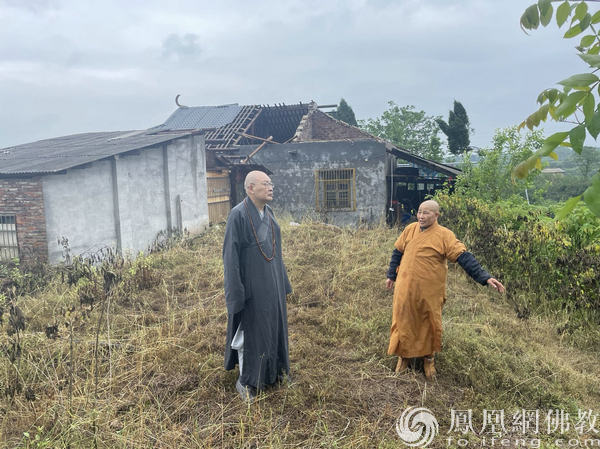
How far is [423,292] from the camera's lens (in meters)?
3.51

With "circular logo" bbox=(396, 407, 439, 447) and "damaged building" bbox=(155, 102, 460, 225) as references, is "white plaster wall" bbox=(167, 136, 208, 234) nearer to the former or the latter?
"damaged building" bbox=(155, 102, 460, 225)

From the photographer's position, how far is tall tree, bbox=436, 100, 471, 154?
23625 millimetres

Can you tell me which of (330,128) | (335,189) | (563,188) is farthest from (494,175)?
→ (563,188)

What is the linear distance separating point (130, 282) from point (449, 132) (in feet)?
72.3

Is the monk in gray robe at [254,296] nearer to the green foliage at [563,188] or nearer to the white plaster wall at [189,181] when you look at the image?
the white plaster wall at [189,181]

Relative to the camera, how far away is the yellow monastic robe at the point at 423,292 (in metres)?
3.52

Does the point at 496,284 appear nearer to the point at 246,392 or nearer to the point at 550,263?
the point at 246,392

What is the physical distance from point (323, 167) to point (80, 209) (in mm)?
7382

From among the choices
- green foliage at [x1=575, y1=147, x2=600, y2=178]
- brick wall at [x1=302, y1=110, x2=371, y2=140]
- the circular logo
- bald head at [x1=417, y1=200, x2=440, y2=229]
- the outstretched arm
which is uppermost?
brick wall at [x1=302, y1=110, x2=371, y2=140]

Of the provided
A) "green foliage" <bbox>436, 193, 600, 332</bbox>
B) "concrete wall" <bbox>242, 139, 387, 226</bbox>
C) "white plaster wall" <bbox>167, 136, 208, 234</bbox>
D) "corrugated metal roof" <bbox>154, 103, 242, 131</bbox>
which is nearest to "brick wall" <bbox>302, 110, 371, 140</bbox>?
"corrugated metal roof" <bbox>154, 103, 242, 131</bbox>

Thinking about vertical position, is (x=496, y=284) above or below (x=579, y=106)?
below

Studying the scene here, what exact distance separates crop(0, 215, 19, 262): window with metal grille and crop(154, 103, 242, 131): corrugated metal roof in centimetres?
978

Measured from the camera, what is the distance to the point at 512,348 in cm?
411

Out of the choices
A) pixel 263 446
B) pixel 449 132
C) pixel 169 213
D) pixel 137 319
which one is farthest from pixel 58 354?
pixel 449 132
